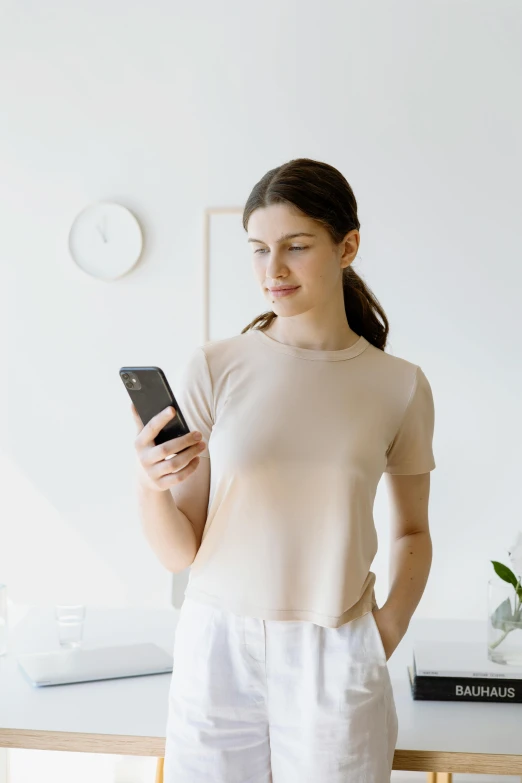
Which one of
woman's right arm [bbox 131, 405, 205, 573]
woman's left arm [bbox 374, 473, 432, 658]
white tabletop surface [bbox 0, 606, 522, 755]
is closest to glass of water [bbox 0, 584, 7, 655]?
white tabletop surface [bbox 0, 606, 522, 755]

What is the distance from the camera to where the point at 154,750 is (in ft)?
4.53

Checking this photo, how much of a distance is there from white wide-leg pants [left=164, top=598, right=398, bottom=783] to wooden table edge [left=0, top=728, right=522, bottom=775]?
15cm

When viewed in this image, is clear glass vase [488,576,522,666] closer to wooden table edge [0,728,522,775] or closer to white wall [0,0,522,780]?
wooden table edge [0,728,522,775]

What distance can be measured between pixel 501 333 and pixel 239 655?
2151 millimetres

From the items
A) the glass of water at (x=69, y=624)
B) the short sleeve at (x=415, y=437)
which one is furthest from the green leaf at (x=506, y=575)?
the glass of water at (x=69, y=624)

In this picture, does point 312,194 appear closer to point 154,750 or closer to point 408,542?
point 408,542

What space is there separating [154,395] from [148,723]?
0.60m

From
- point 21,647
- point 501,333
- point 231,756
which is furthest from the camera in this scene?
point 501,333

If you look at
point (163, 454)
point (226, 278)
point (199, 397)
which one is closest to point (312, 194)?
point (199, 397)

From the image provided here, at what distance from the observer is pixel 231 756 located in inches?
46.9

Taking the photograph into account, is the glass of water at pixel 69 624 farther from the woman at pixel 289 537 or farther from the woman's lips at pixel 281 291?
the woman's lips at pixel 281 291

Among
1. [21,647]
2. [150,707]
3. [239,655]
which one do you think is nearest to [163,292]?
[21,647]

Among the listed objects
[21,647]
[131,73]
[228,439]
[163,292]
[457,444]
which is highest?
[131,73]

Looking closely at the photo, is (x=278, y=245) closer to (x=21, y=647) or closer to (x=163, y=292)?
(x=21, y=647)
